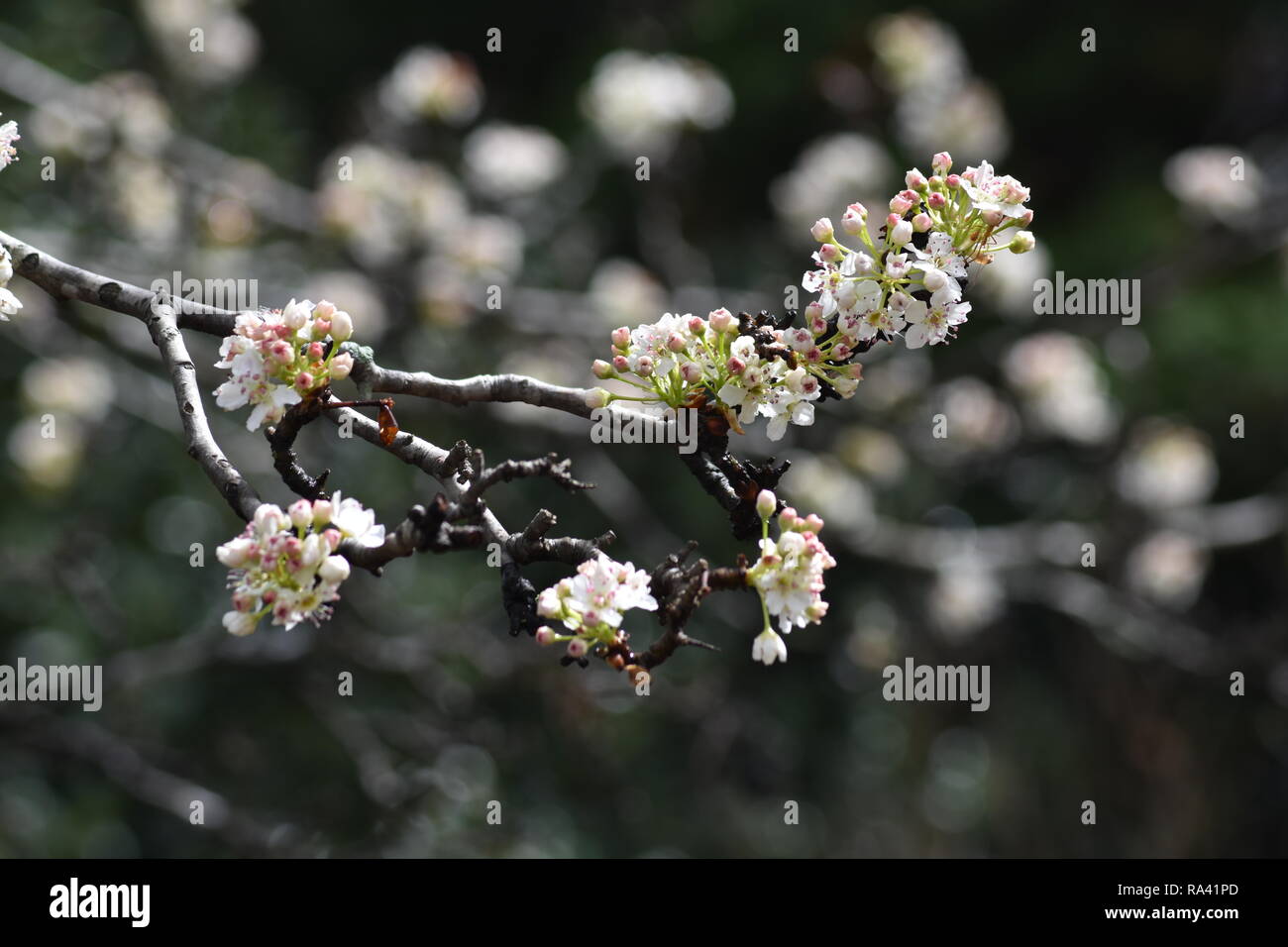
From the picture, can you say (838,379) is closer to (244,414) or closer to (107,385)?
(244,414)

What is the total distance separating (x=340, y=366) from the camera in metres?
1.71

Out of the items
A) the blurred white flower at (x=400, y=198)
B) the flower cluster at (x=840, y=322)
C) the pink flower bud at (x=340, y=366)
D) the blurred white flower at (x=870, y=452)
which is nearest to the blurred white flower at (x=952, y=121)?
the blurred white flower at (x=870, y=452)

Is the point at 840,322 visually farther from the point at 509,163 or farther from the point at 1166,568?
the point at 1166,568

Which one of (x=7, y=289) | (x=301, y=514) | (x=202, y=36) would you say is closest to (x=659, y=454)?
(x=202, y=36)

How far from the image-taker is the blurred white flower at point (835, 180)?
650 centimetres

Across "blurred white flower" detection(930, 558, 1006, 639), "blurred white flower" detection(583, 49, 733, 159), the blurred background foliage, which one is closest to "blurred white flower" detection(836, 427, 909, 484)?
the blurred background foliage

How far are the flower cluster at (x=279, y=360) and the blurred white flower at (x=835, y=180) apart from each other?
16.9ft

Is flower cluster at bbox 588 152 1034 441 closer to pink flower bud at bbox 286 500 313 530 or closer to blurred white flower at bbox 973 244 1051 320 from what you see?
pink flower bud at bbox 286 500 313 530

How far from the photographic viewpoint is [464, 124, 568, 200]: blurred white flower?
20.8 feet

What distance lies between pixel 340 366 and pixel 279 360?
9 cm

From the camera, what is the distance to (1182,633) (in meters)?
6.30

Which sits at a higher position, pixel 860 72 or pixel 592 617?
pixel 860 72
